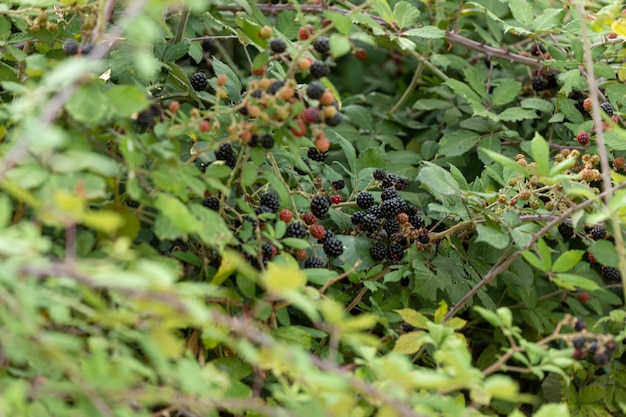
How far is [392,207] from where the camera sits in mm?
1698

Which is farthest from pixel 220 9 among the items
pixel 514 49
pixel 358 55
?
pixel 514 49

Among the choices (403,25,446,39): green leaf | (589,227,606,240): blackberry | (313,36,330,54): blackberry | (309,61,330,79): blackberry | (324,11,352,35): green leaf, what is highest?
(324,11,352,35): green leaf

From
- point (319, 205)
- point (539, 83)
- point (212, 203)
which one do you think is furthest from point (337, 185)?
point (539, 83)

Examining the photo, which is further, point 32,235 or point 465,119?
point 465,119

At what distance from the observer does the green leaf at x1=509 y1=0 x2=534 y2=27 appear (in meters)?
2.07

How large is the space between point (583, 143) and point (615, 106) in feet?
0.39

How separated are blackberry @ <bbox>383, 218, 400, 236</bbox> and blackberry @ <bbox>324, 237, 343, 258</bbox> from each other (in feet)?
0.53

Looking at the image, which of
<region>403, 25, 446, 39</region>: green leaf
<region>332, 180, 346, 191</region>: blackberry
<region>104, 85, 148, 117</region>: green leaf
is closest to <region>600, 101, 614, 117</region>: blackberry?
<region>403, 25, 446, 39</region>: green leaf

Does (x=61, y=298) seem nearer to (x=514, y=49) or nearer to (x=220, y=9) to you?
(x=220, y=9)

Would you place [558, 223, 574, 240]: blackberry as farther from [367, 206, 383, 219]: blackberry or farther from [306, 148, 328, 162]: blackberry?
[306, 148, 328, 162]: blackberry

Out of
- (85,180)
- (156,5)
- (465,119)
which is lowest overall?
(465,119)

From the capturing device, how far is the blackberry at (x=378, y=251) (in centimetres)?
171

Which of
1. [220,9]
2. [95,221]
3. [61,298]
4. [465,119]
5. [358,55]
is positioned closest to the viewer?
[95,221]

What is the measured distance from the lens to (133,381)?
101cm
